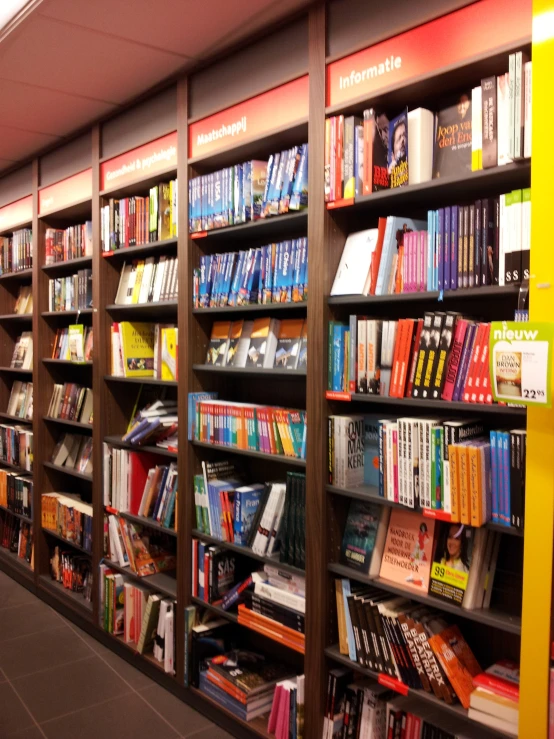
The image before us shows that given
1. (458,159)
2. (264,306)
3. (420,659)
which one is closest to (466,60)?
(458,159)

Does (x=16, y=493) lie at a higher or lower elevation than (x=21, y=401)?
lower

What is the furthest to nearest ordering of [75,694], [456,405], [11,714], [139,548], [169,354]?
[139,548] < [169,354] < [75,694] < [11,714] < [456,405]

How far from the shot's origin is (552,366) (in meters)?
1.47

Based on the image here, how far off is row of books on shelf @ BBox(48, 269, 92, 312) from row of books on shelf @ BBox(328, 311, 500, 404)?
204 cm

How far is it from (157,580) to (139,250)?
170 cm

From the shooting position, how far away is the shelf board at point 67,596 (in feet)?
12.2

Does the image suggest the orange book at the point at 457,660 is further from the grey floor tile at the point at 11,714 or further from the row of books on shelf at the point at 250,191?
the grey floor tile at the point at 11,714

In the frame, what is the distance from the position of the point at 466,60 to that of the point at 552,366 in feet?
3.16

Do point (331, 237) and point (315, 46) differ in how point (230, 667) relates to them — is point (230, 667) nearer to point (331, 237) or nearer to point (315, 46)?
point (331, 237)

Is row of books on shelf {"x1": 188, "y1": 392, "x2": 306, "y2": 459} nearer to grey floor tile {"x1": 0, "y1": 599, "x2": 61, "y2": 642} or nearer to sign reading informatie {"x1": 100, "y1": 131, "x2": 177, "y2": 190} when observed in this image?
sign reading informatie {"x1": 100, "y1": 131, "x2": 177, "y2": 190}

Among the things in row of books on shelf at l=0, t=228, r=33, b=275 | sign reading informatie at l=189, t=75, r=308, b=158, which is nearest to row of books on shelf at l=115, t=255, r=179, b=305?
sign reading informatie at l=189, t=75, r=308, b=158

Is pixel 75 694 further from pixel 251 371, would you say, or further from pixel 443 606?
pixel 443 606

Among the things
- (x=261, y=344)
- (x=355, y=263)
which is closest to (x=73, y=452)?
(x=261, y=344)

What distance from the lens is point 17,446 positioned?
4.62 metres
